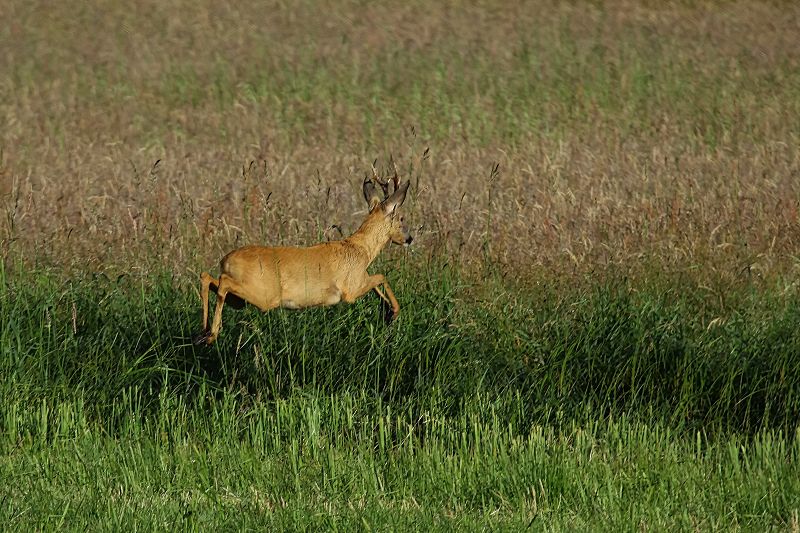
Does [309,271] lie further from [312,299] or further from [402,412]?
[402,412]

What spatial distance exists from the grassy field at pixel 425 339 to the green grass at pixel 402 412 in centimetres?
2

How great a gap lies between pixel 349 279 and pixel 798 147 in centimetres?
872

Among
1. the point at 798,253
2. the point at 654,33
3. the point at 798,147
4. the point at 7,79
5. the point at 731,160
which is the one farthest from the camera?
the point at 654,33

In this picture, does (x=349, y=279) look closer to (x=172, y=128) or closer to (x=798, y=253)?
(x=798, y=253)

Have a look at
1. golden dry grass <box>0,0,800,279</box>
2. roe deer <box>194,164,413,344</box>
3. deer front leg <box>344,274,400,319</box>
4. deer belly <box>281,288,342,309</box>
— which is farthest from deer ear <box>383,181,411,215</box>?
golden dry grass <box>0,0,800,279</box>

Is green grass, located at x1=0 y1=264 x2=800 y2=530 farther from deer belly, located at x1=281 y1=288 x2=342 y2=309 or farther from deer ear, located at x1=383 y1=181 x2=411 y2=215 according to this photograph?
deer ear, located at x1=383 y1=181 x2=411 y2=215

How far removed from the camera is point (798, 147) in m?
12.5

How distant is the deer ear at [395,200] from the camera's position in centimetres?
484

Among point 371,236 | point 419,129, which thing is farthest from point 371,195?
point 419,129

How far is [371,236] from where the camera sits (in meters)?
5.11

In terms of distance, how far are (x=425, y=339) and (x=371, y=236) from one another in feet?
3.49

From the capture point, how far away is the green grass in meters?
4.74

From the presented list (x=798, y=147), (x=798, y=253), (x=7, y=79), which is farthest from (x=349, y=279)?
(x=7, y=79)

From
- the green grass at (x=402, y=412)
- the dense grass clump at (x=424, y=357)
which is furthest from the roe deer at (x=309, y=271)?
the dense grass clump at (x=424, y=357)
